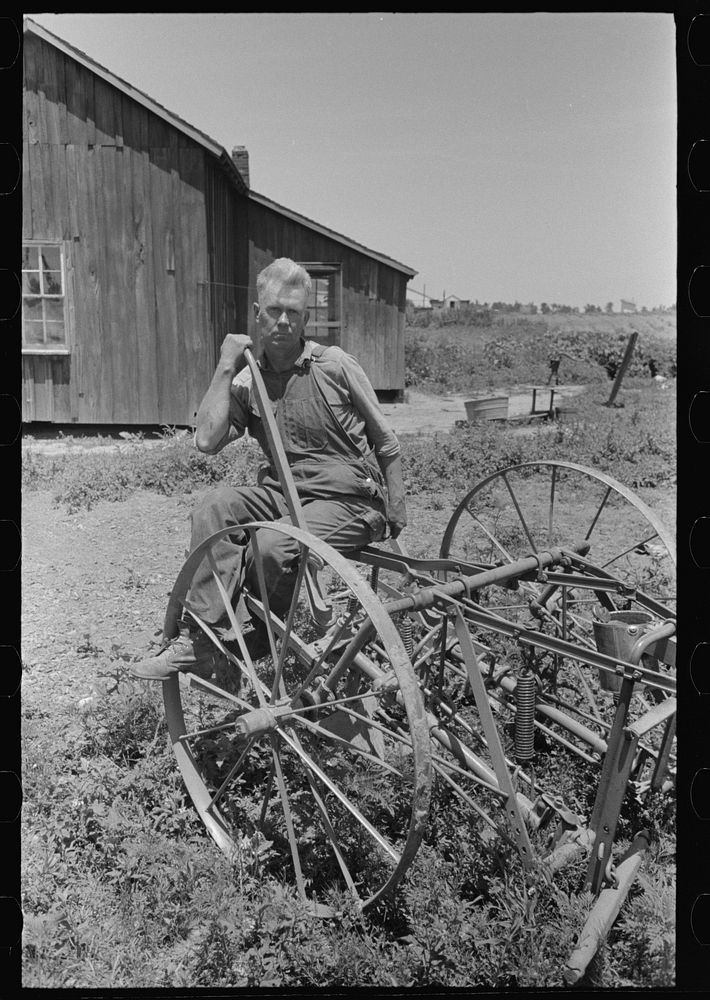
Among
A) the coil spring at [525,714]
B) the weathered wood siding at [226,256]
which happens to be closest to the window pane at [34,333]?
the weathered wood siding at [226,256]

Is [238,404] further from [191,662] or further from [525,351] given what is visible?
[525,351]

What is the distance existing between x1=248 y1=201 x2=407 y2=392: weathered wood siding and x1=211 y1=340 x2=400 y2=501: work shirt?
925cm

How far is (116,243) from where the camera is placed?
9883mm

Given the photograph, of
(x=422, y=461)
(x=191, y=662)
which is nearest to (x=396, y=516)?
(x=191, y=662)

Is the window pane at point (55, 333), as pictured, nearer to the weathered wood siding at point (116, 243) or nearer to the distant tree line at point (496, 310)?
the weathered wood siding at point (116, 243)

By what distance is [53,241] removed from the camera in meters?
9.85

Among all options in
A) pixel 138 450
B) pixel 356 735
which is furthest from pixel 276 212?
pixel 356 735

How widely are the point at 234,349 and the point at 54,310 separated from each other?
7.87 metres

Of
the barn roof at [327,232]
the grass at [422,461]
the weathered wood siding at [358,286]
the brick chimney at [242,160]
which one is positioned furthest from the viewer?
the brick chimney at [242,160]

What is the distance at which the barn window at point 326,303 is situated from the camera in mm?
12852

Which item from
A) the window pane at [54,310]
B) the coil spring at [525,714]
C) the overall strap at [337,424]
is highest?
the window pane at [54,310]

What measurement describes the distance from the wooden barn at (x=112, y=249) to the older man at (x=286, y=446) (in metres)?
7.16
